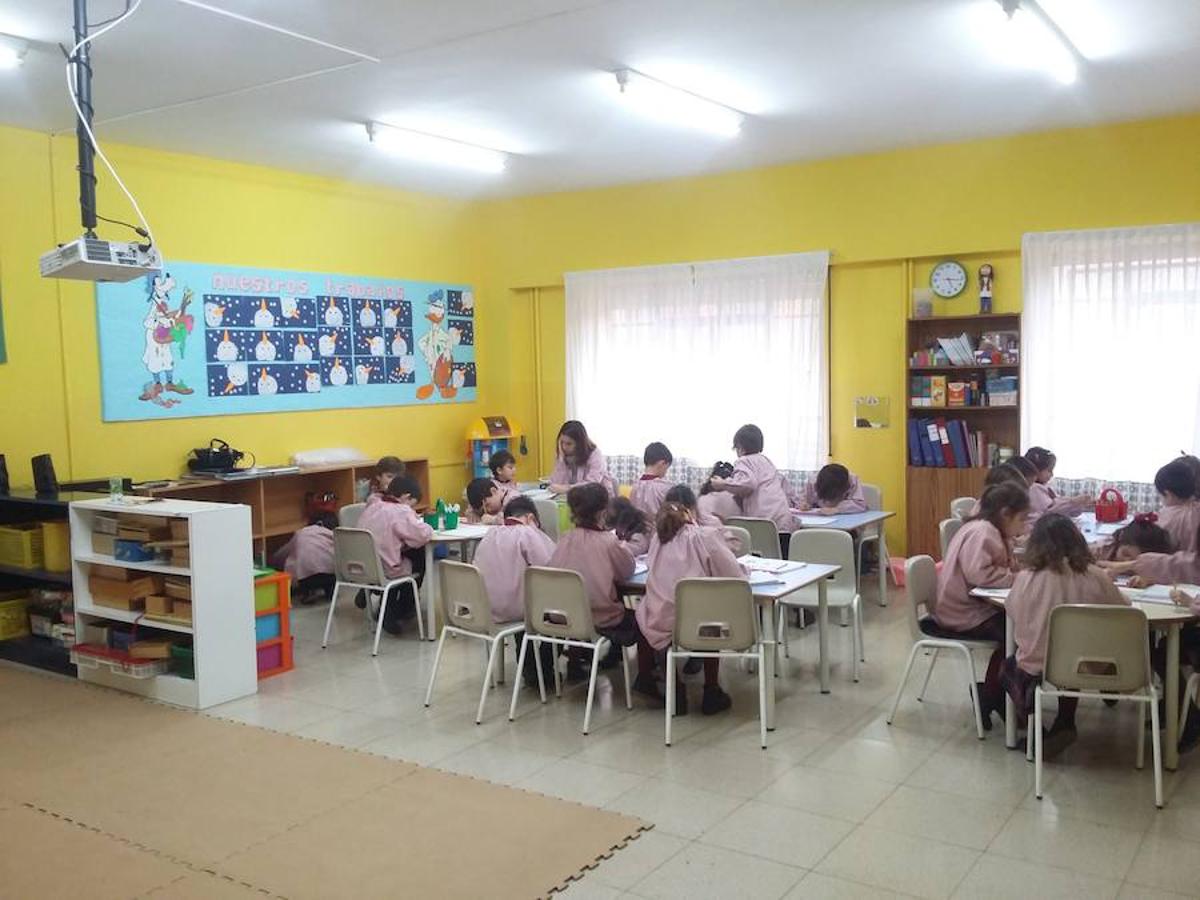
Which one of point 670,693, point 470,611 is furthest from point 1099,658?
point 470,611

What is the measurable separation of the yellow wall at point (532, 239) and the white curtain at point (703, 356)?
165 mm

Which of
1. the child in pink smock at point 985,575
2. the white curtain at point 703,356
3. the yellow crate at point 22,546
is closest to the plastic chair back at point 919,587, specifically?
the child in pink smock at point 985,575

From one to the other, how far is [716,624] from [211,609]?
2.60 metres

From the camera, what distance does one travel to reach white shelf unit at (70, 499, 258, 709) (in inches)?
209

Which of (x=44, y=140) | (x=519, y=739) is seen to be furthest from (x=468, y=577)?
(x=44, y=140)

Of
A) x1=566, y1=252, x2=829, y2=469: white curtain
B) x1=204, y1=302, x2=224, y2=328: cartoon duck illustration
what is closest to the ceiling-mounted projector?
x1=204, y1=302, x2=224, y2=328: cartoon duck illustration

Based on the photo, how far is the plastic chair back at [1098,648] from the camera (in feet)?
12.6

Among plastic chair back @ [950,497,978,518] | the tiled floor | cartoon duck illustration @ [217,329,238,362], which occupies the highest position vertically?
cartoon duck illustration @ [217,329,238,362]

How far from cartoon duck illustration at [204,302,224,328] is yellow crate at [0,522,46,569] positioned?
6.95 ft

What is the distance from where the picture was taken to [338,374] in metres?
8.84

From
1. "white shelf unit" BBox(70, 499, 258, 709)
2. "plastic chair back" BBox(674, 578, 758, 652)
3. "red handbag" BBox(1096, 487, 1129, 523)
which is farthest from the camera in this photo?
"red handbag" BBox(1096, 487, 1129, 523)

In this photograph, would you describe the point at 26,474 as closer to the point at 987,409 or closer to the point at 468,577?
the point at 468,577

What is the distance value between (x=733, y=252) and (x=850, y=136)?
1.62 metres

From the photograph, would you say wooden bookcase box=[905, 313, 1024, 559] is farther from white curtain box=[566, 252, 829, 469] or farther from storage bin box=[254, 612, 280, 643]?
storage bin box=[254, 612, 280, 643]
